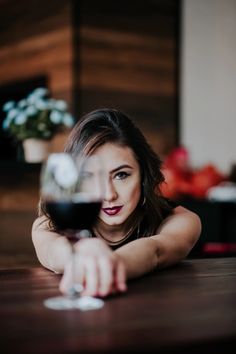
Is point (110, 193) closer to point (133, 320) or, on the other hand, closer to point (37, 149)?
point (133, 320)

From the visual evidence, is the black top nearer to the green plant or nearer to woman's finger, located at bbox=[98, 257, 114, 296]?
woman's finger, located at bbox=[98, 257, 114, 296]

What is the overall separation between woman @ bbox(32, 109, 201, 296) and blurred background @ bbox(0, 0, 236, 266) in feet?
9.71

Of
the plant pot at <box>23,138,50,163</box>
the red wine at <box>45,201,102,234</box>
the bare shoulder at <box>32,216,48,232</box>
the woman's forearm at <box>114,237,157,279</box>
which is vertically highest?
the red wine at <box>45,201,102,234</box>

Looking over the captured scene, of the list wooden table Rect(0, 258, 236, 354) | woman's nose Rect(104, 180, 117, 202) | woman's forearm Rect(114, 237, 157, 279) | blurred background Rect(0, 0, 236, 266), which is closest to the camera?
wooden table Rect(0, 258, 236, 354)

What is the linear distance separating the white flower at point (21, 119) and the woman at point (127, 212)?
6.59ft

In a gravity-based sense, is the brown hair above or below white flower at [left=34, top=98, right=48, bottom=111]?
above

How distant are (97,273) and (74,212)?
0.37 ft

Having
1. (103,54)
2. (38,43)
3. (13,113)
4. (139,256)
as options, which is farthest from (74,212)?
(38,43)

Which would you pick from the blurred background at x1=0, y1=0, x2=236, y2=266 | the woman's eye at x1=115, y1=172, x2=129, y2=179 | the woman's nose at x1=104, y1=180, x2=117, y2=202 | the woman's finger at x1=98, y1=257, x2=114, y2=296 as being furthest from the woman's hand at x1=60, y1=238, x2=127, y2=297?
the blurred background at x1=0, y1=0, x2=236, y2=266

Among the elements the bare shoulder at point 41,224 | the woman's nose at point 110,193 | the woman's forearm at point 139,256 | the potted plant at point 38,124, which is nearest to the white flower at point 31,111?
the potted plant at point 38,124

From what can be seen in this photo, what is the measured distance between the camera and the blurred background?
482 cm

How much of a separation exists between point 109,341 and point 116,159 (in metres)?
0.72

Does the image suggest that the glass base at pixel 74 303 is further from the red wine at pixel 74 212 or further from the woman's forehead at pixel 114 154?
the woman's forehead at pixel 114 154

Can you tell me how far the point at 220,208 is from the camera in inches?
164
